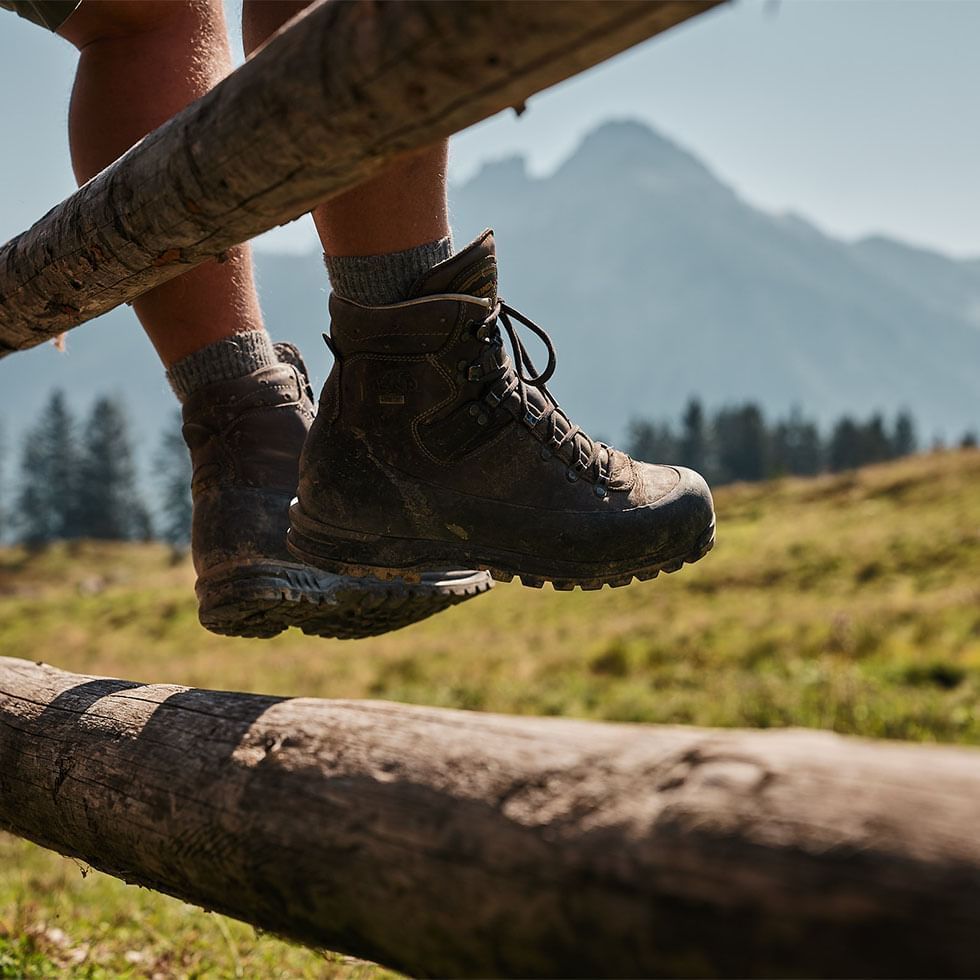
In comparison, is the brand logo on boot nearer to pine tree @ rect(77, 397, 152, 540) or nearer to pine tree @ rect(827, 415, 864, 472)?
pine tree @ rect(77, 397, 152, 540)

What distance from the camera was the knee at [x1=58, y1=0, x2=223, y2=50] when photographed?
231 centimetres

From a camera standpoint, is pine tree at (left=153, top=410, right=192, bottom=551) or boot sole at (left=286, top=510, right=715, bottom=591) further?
pine tree at (left=153, top=410, right=192, bottom=551)

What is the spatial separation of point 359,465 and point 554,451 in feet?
1.45

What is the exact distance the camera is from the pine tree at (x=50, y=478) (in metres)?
70.3

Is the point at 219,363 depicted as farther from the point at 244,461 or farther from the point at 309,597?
the point at 309,597

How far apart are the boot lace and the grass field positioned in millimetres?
1151

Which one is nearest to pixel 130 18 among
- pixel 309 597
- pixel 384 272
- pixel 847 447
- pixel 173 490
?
pixel 384 272

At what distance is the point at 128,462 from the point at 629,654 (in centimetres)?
6726

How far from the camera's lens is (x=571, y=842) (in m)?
0.89

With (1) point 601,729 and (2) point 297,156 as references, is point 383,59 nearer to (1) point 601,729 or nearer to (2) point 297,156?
(2) point 297,156

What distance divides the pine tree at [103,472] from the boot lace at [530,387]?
7278cm

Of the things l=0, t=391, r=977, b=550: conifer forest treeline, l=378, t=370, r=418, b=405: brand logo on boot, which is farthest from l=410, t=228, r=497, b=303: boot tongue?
l=0, t=391, r=977, b=550: conifer forest treeline

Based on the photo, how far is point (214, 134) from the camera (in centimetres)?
115

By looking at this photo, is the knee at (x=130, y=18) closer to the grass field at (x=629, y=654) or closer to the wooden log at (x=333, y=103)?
the wooden log at (x=333, y=103)
